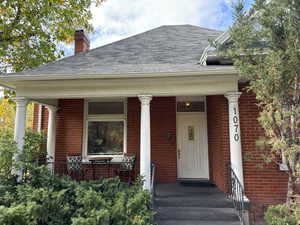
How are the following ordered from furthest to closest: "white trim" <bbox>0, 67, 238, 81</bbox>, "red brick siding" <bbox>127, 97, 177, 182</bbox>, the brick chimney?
the brick chimney < "red brick siding" <bbox>127, 97, 177, 182</bbox> < "white trim" <bbox>0, 67, 238, 81</bbox>

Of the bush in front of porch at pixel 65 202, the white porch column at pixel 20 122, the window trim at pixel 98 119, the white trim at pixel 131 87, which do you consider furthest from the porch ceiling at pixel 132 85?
the window trim at pixel 98 119

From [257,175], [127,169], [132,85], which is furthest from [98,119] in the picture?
[257,175]

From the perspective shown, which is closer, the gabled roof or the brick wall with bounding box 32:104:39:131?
the gabled roof

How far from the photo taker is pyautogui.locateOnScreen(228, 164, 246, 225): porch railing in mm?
4152

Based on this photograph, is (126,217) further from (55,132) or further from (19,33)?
(19,33)

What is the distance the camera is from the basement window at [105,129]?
7195 mm

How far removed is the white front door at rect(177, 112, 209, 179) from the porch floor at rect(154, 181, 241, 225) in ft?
3.00

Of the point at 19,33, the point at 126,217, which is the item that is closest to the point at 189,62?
the point at 126,217

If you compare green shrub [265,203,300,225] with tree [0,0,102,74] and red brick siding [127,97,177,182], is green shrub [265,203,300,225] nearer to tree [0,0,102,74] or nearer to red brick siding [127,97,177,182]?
red brick siding [127,97,177,182]

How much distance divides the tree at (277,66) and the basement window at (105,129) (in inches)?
181

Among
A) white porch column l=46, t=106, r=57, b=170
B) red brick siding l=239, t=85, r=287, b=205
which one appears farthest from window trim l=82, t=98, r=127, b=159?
red brick siding l=239, t=85, r=287, b=205

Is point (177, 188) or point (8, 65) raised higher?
point (8, 65)

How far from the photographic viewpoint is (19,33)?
989 cm

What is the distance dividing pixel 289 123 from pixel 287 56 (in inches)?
43.4
